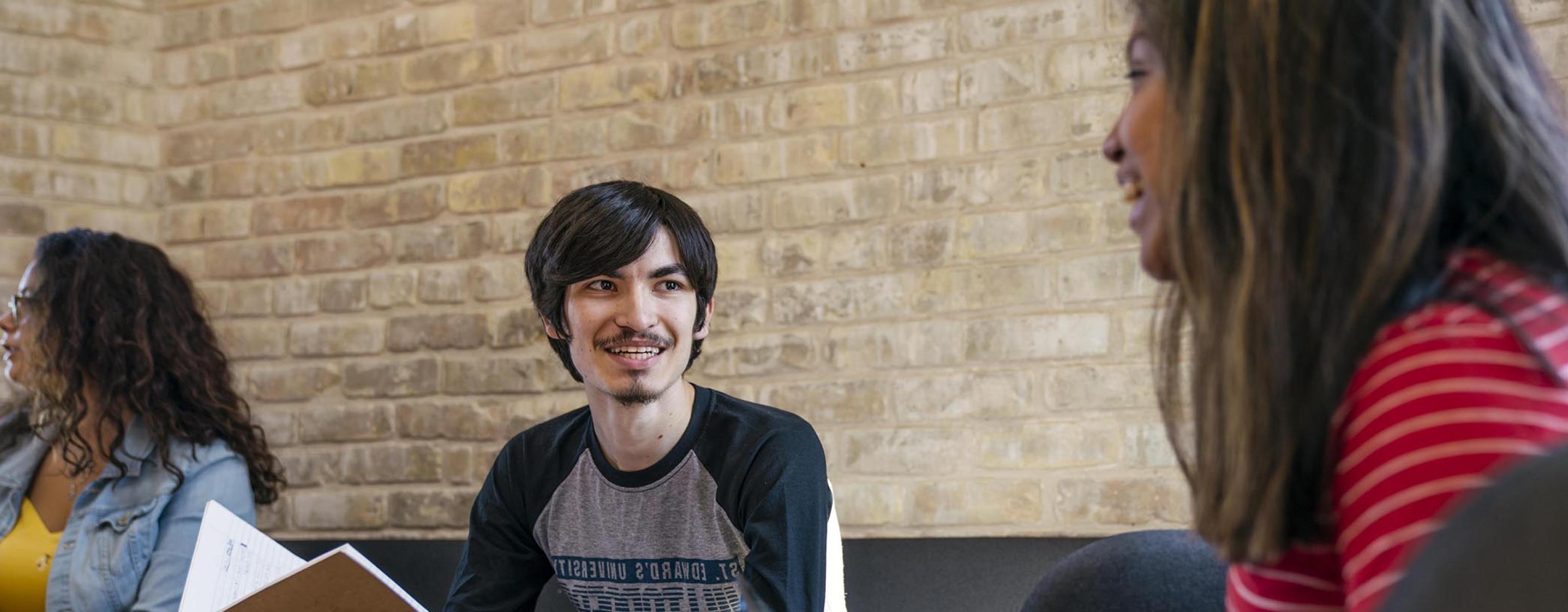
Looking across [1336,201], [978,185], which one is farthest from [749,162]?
[1336,201]

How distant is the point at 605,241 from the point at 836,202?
0.71 metres

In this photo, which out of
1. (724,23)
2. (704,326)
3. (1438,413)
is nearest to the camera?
(1438,413)

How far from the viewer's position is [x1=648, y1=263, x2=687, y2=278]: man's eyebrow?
2193 mm

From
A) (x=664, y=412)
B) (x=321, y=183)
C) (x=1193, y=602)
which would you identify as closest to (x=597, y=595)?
(x=664, y=412)

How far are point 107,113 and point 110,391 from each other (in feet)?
3.92

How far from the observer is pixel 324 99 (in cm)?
345

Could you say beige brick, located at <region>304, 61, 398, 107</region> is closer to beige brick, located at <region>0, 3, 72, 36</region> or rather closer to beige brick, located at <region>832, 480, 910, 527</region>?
beige brick, located at <region>0, 3, 72, 36</region>

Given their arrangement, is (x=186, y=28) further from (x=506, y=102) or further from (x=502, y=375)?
(x=502, y=375)

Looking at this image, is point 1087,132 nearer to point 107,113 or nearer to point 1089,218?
point 1089,218

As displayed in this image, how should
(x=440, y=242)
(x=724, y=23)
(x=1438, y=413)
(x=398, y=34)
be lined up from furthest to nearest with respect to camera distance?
(x=398, y=34)
(x=440, y=242)
(x=724, y=23)
(x=1438, y=413)

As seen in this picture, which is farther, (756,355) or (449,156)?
(449,156)

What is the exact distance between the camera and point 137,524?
2613 millimetres

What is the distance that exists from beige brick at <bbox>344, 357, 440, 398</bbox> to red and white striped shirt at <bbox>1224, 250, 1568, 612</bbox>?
2.77 m

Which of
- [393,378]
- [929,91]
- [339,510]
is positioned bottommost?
[339,510]
